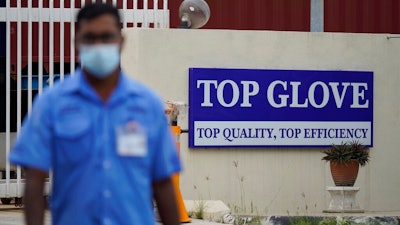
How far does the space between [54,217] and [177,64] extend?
9594 mm

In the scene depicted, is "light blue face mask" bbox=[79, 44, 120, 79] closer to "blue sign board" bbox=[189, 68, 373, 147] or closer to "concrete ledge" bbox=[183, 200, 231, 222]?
"concrete ledge" bbox=[183, 200, 231, 222]

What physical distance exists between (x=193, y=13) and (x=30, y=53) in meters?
2.23

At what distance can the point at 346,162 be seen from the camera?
1392 cm

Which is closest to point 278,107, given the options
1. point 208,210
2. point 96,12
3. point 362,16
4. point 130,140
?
point 208,210

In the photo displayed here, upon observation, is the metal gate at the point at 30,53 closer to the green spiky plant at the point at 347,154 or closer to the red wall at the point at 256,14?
the green spiky plant at the point at 347,154

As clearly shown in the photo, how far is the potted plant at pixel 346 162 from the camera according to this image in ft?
45.6

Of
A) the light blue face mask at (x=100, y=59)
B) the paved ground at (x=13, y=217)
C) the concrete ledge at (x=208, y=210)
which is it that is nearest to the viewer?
the light blue face mask at (x=100, y=59)

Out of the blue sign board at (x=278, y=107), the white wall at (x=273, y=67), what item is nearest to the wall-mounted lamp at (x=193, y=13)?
the white wall at (x=273, y=67)

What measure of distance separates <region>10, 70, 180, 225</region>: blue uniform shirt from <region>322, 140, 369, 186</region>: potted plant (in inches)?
380

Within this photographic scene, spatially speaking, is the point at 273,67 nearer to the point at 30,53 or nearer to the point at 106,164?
the point at 30,53

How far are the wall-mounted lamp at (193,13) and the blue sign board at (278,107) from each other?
71 centimetres

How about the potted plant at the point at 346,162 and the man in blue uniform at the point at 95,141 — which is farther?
the potted plant at the point at 346,162

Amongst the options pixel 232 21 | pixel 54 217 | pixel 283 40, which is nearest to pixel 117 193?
pixel 54 217

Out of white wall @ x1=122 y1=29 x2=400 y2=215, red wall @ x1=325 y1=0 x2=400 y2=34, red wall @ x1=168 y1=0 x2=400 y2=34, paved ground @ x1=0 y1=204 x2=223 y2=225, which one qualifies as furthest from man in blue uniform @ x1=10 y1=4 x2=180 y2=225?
red wall @ x1=325 y1=0 x2=400 y2=34
